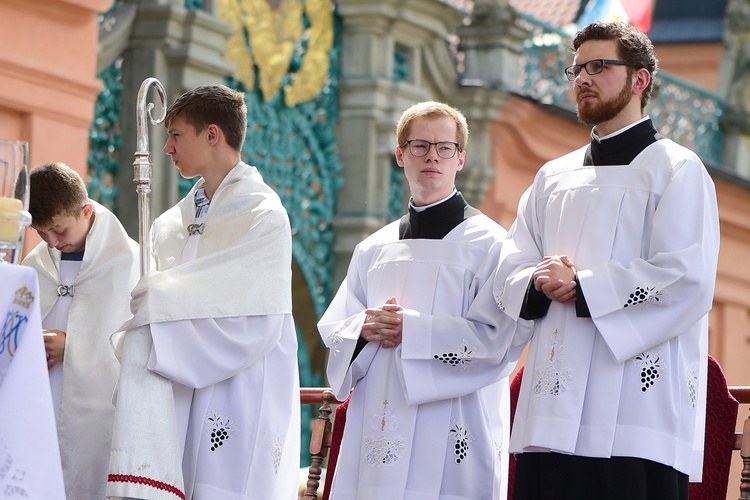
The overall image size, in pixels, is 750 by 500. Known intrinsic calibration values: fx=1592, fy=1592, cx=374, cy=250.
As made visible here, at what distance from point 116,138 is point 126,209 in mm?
475

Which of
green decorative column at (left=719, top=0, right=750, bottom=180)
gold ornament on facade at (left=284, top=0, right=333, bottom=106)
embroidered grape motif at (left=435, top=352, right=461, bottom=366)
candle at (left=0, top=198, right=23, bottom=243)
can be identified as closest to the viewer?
candle at (left=0, top=198, right=23, bottom=243)

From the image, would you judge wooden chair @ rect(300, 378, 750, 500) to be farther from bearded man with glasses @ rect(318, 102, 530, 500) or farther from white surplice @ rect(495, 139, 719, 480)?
white surplice @ rect(495, 139, 719, 480)

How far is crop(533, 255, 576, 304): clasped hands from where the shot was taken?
4.72 metres

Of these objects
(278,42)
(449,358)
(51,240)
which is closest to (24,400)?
(51,240)

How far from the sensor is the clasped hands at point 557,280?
186 inches

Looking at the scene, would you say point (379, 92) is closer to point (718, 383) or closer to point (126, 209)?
point (126, 209)

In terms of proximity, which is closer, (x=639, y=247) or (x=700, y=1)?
(x=639, y=247)

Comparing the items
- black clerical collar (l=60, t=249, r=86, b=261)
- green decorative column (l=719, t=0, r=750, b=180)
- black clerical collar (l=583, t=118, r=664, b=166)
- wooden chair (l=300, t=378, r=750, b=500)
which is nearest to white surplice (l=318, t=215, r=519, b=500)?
wooden chair (l=300, t=378, r=750, b=500)

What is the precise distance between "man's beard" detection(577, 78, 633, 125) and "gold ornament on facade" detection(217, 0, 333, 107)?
6605 mm

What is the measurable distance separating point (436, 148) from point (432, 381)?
0.78 meters

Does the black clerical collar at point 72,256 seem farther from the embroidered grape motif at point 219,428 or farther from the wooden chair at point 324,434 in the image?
the wooden chair at point 324,434

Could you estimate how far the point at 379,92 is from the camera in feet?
40.2

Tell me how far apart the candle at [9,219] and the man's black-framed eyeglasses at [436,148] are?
1458 millimetres

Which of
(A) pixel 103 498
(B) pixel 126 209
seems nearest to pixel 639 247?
(A) pixel 103 498
